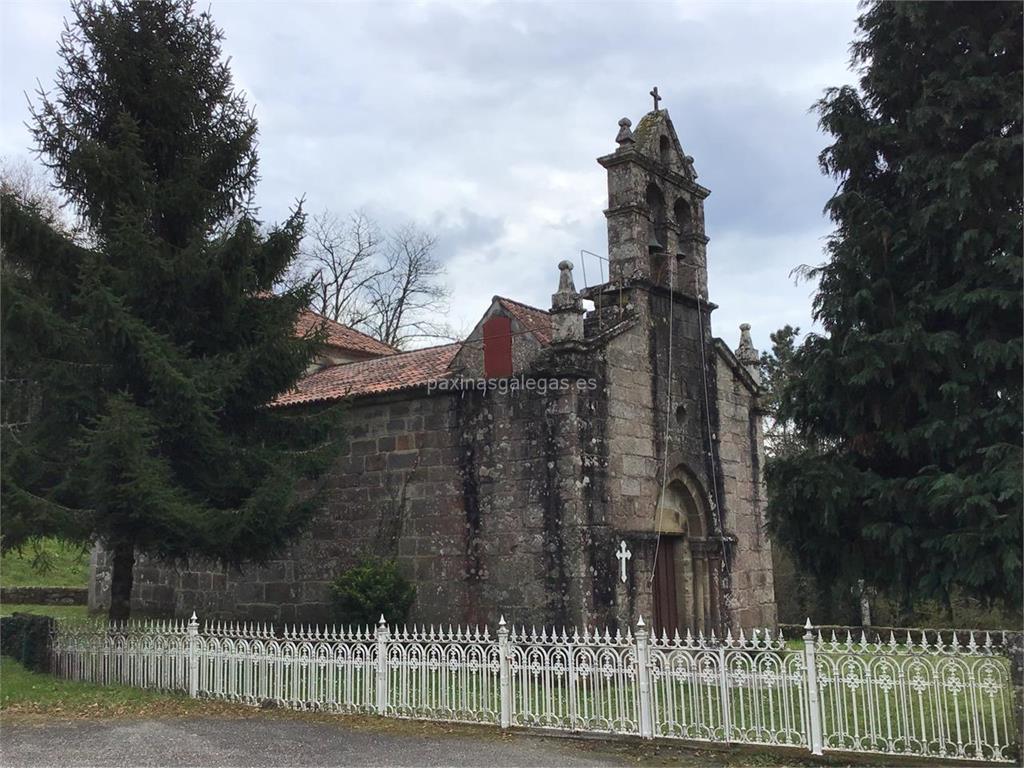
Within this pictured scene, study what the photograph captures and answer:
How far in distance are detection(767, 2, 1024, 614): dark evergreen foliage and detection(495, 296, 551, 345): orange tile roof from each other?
16.3 feet

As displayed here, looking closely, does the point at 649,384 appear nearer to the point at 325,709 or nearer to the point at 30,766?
the point at 325,709

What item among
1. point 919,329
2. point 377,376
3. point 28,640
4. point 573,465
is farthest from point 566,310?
point 28,640

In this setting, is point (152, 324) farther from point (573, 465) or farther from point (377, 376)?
point (573, 465)

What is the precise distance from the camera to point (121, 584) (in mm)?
12898

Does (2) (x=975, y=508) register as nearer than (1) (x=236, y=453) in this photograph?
Yes

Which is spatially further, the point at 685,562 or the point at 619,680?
the point at 685,562

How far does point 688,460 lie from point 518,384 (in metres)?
3.57

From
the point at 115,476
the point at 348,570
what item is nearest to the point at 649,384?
the point at 348,570

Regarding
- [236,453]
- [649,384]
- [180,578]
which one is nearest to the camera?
[236,453]

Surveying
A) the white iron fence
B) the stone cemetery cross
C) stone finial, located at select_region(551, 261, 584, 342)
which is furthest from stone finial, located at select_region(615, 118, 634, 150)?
the white iron fence

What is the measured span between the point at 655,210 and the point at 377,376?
227 inches

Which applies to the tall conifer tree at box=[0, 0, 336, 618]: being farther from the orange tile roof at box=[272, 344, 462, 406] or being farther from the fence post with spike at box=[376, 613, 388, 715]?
the fence post with spike at box=[376, 613, 388, 715]

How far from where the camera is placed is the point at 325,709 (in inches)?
409

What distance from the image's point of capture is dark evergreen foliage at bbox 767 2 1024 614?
8.45m
